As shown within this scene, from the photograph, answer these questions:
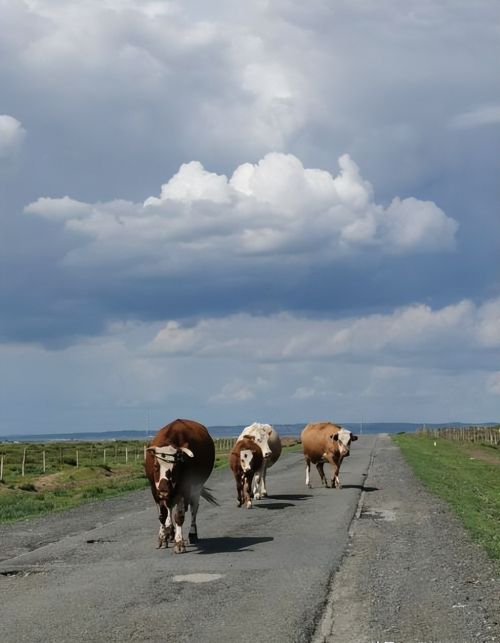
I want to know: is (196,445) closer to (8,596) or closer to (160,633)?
(8,596)

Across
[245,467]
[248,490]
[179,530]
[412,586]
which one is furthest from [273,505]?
[412,586]

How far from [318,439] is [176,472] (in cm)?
1545

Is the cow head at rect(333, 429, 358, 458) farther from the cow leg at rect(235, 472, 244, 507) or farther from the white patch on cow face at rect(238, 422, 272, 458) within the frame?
the cow leg at rect(235, 472, 244, 507)

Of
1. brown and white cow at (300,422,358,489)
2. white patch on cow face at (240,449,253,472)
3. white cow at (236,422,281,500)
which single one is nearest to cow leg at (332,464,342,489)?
→ brown and white cow at (300,422,358,489)

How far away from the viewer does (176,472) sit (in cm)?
1562

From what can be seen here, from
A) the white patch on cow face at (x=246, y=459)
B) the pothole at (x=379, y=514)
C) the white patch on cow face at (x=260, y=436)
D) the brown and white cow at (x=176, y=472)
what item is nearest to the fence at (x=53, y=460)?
the white patch on cow face at (x=260, y=436)

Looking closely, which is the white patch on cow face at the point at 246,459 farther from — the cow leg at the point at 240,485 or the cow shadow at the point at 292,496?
the cow shadow at the point at 292,496

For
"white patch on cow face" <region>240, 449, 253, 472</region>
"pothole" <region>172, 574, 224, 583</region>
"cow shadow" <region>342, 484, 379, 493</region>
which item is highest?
"white patch on cow face" <region>240, 449, 253, 472</region>

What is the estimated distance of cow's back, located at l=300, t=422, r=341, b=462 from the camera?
3002cm

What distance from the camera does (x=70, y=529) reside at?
20.2 m

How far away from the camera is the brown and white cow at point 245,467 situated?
23.3 meters

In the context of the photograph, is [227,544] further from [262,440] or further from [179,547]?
[262,440]

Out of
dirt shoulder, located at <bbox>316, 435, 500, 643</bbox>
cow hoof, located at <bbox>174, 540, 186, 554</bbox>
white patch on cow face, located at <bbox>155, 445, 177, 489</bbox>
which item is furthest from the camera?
white patch on cow face, located at <bbox>155, 445, 177, 489</bbox>

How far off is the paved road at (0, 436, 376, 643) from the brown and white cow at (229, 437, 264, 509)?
0.74 m
